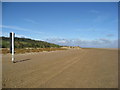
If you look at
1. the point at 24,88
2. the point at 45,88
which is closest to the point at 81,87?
the point at 45,88

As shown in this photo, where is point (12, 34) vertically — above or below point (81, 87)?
above

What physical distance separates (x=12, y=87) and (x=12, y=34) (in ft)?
23.0

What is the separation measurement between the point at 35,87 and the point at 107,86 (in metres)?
2.67

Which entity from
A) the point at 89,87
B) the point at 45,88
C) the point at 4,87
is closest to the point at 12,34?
the point at 4,87

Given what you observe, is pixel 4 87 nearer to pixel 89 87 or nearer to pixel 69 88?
pixel 69 88

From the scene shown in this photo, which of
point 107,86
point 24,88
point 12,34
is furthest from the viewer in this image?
point 12,34

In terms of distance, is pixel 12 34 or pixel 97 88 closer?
pixel 97 88

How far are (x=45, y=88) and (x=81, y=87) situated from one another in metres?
1.28

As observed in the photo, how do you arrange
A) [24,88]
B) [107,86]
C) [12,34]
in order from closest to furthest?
[24,88] < [107,86] < [12,34]

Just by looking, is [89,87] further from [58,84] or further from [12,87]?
[12,87]

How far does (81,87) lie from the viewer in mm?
4453

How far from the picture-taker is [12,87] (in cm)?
438

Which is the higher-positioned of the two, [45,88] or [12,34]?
[12,34]

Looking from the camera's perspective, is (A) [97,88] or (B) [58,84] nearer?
(A) [97,88]
